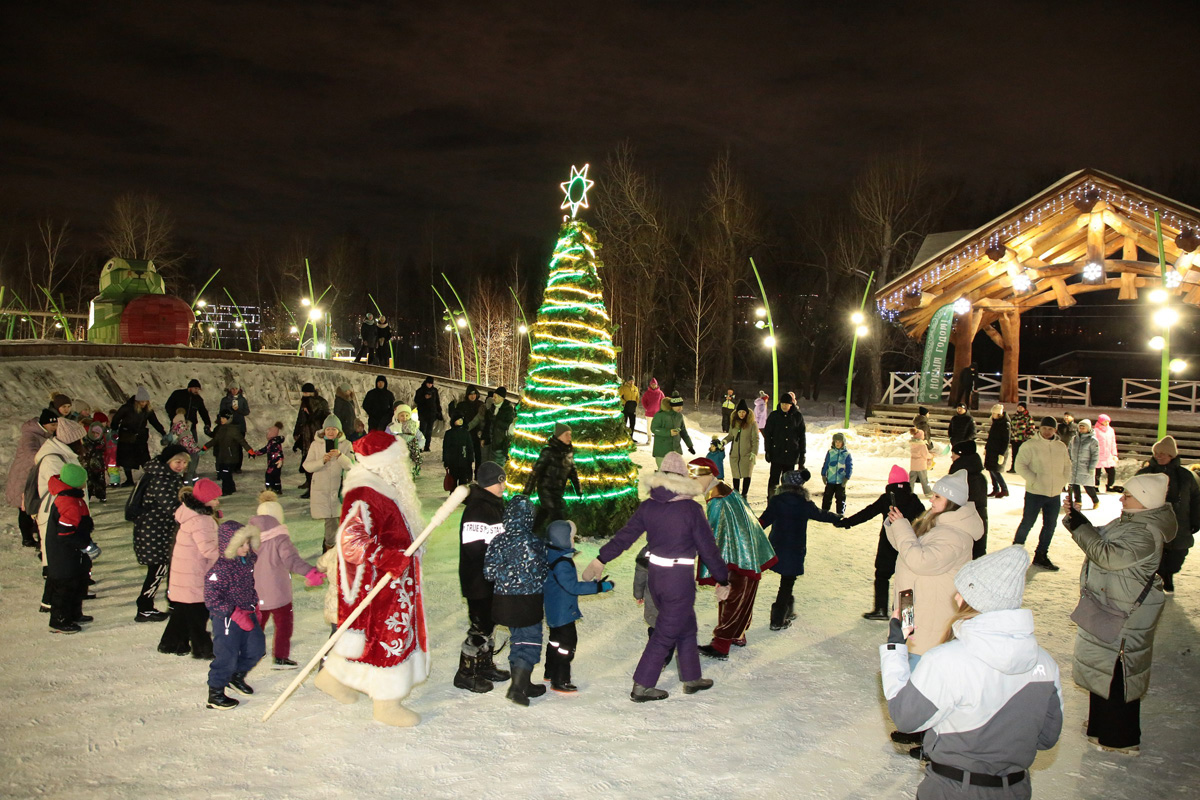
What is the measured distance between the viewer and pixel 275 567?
5.46m

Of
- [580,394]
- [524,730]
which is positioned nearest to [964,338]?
[580,394]

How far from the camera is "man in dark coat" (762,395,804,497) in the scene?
11203 mm

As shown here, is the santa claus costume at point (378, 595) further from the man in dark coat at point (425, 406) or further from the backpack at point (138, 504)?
the man in dark coat at point (425, 406)

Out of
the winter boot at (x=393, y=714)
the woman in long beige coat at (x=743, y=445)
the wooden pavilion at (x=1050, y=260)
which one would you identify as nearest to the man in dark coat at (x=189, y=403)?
the woman in long beige coat at (x=743, y=445)

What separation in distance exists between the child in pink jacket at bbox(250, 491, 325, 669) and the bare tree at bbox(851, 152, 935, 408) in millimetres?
31615

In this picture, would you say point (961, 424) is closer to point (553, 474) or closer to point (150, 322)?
point (553, 474)

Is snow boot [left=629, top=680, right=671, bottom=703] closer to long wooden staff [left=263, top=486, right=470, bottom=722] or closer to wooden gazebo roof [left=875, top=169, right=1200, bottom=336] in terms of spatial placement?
long wooden staff [left=263, top=486, right=470, bottom=722]

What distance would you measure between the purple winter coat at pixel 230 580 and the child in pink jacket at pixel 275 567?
0.27m

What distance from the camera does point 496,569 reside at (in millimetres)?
5020

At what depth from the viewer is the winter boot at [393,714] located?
187 inches

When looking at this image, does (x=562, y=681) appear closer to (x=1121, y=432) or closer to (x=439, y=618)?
(x=439, y=618)

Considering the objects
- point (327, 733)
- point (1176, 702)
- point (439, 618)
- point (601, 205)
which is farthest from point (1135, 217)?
point (601, 205)

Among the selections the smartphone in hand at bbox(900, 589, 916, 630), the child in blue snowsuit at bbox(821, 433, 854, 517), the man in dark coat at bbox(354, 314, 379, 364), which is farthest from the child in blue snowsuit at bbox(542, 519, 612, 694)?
the man in dark coat at bbox(354, 314, 379, 364)

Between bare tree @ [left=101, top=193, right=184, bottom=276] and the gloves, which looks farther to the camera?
bare tree @ [left=101, top=193, right=184, bottom=276]
